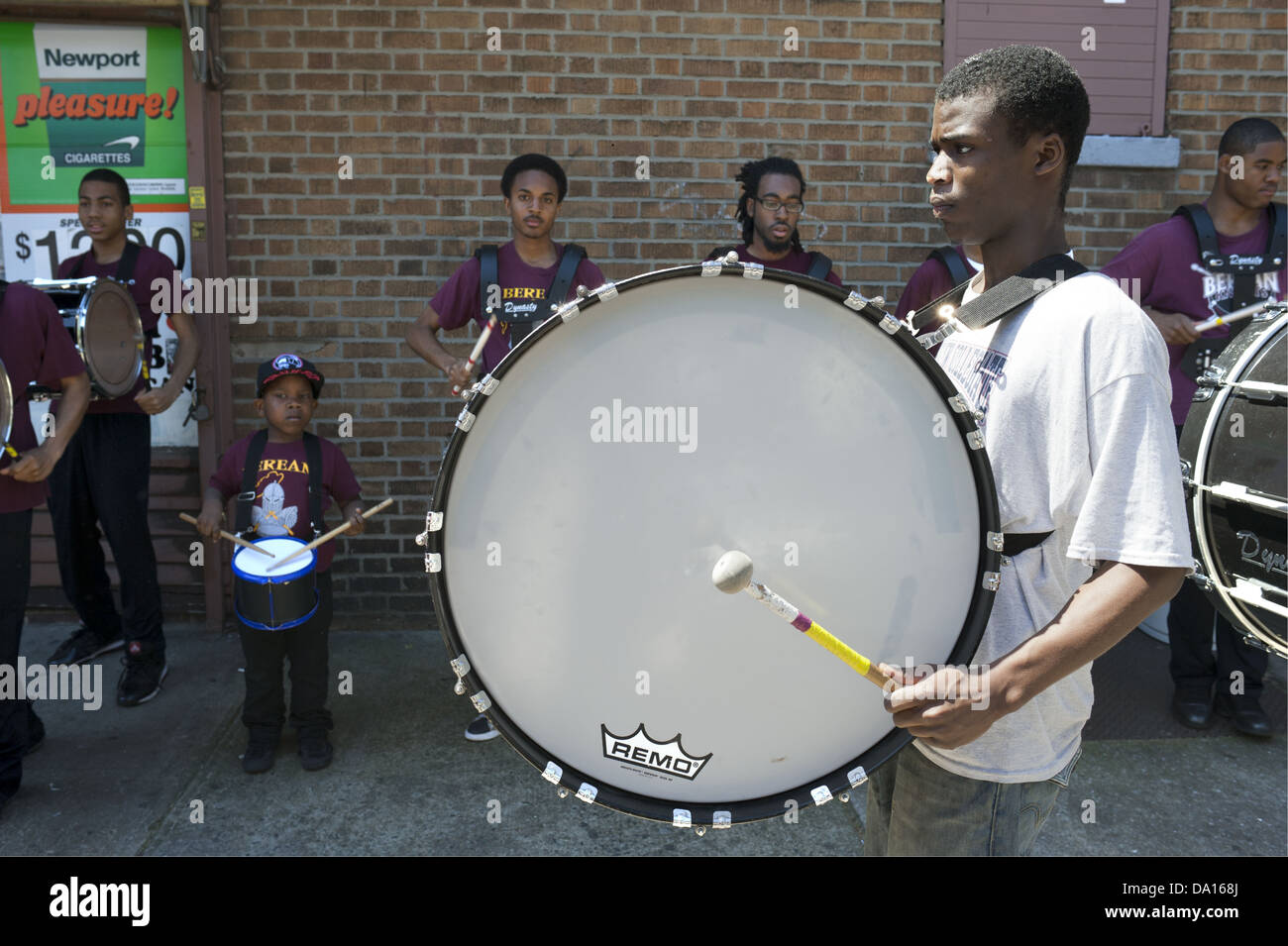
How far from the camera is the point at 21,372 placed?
3.42m

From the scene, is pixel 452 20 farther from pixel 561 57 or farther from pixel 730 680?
pixel 730 680

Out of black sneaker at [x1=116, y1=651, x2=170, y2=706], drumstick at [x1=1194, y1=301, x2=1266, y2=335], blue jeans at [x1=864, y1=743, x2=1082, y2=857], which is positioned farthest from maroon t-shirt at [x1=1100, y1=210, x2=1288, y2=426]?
black sneaker at [x1=116, y1=651, x2=170, y2=706]

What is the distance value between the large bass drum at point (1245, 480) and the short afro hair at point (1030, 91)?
109 cm

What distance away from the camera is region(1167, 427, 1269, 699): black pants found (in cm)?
412

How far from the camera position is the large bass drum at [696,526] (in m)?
1.61

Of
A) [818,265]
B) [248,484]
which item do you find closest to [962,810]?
[818,265]

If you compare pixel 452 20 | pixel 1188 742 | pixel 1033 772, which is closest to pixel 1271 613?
pixel 1033 772

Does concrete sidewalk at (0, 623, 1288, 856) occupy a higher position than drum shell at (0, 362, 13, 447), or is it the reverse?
drum shell at (0, 362, 13, 447)

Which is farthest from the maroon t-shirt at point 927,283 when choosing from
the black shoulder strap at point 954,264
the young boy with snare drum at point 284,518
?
the young boy with snare drum at point 284,518

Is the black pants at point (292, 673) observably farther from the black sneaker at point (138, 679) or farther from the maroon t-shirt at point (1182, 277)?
the maroon t-shirt at point (1182, 277)

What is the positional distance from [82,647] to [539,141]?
10.8 feet

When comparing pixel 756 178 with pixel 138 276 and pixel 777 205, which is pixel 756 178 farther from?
pixel 138 276

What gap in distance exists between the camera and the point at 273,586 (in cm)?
354

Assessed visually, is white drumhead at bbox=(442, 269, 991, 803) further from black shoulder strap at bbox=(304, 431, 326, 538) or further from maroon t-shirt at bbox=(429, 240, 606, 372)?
black shoulder strap at bbox=(304, 431, 326, 538)
